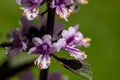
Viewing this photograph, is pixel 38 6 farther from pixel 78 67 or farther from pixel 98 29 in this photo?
pixel 98 29

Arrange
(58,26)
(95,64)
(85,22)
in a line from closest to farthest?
1. (58,26)
2. (95,64)
3. (85,22)

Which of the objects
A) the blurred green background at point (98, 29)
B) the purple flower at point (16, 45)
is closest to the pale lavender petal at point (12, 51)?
the purple flower at point (16, 45)

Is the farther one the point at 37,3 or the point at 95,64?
the point at 95,64

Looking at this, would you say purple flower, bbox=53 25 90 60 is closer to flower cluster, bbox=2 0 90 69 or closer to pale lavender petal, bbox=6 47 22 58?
flower cluster, bbox=2 0 90 69

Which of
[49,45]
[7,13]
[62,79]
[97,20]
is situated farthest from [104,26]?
[49,45]

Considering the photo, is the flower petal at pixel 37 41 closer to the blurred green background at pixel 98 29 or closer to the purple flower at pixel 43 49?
the purple flower at pixel 43 49

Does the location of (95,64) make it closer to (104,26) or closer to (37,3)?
(104,26)

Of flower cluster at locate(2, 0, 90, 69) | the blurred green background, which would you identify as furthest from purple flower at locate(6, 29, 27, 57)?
the blurred green background
